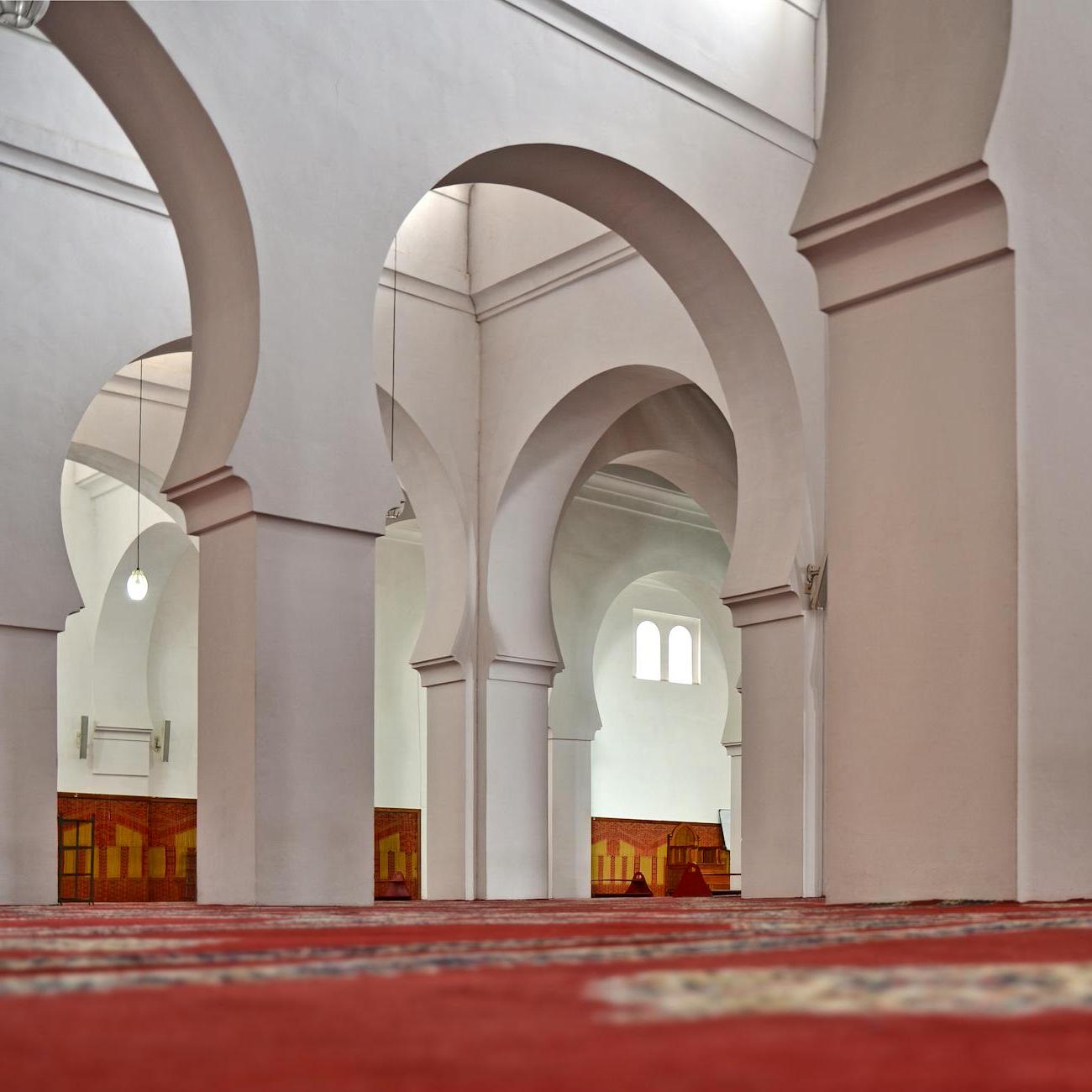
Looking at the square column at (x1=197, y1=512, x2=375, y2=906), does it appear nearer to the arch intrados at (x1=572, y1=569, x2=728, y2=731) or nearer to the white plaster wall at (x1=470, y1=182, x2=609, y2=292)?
the white plaster wall at (x1=470, y1=182, x2=609, y2=292)

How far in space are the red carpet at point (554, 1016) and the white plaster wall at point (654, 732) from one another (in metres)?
21.3

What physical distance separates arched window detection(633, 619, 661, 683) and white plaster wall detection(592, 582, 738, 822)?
14cm

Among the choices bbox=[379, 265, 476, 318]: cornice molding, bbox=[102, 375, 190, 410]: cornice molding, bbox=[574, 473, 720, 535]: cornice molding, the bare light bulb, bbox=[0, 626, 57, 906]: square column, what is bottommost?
bbox=[0, 626, 57, 906]: square column

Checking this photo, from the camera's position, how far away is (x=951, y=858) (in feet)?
14.5

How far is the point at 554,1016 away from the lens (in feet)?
3.55

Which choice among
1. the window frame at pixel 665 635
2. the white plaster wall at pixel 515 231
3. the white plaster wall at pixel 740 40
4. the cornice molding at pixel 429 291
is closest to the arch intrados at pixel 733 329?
the white plaster wall at pixel 740 40

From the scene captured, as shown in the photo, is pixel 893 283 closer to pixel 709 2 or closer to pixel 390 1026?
pixel 390 1026

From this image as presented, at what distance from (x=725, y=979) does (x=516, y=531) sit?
1158cm

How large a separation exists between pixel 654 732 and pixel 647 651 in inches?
53.3

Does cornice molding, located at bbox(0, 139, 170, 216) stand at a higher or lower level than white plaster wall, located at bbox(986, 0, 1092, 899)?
higher

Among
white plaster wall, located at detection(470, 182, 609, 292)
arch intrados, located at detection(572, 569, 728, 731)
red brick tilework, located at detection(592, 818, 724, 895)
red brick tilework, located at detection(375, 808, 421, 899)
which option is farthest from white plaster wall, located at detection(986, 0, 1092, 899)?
red brick tilework, located at detection(375, 808, 421, 899)

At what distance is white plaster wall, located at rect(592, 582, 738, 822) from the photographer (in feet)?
76.6

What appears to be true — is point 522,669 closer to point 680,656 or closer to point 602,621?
point 602,621

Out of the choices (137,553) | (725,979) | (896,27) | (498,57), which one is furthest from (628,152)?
Answer: (137,553)
